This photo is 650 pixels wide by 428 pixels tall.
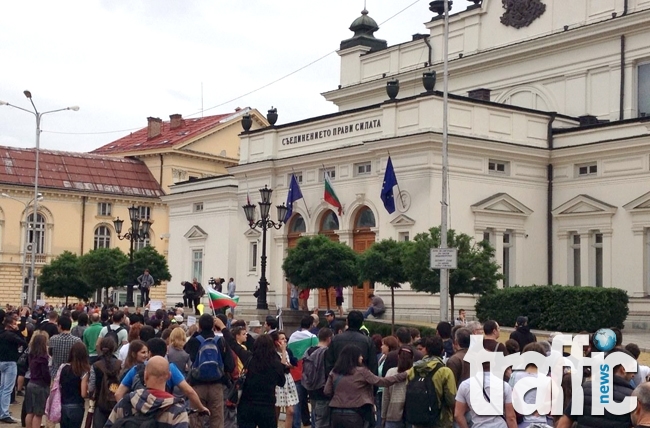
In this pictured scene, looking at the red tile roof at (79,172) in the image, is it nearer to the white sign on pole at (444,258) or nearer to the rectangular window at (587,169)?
the rectangular window at (587,169)

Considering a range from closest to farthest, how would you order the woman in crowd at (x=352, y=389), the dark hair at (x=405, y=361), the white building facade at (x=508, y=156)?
the woman in crowd at (x=352, y=389)
the dark hair at (x=405, y=361)
the white building facade at (x=508, y=156)

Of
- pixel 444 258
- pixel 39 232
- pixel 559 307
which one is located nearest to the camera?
pixel 444 258

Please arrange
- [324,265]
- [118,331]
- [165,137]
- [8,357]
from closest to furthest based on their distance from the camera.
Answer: [118,331] < [8,357] < [324,265] < [165,137]

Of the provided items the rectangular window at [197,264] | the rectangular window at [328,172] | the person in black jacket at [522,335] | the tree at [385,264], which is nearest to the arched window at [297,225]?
the rectangular window at [328,172]

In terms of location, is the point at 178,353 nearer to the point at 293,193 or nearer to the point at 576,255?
the point at 576,255

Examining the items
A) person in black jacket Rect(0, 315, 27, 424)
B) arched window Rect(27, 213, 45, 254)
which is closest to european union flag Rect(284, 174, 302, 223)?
person in black jacket Rect(0, 315, 27, 424)

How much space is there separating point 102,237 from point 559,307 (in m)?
50.3

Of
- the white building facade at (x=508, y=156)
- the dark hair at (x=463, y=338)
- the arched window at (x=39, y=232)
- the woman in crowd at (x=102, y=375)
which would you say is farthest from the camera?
the arched window at (x=39, y=232)

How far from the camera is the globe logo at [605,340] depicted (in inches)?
431

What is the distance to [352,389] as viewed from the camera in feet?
38.8

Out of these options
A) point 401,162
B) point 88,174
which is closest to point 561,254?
point 401,162

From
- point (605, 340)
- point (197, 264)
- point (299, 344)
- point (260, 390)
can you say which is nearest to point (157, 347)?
point (260, 390)

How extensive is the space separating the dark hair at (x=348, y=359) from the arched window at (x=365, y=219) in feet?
91.9

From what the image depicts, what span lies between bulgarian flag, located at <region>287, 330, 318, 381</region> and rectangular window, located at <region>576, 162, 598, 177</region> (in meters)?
24.7
